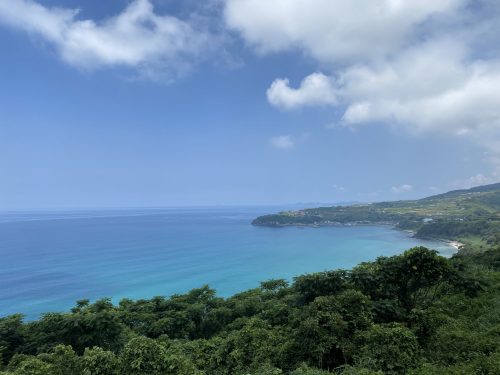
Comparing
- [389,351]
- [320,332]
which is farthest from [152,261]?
[389,351]

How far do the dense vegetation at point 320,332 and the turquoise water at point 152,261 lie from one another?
3991 cm

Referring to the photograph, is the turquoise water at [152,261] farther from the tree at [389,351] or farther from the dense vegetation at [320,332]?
the tree at [389,351]

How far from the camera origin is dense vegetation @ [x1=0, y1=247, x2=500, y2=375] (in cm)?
1234

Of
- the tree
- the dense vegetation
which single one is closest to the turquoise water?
the dense vegetation

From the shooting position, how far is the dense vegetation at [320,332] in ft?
40.5

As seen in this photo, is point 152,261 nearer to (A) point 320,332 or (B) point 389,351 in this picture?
(A) point 320,332

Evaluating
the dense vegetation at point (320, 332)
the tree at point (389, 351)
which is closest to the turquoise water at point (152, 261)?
the dense vegetation at point (320, 332)

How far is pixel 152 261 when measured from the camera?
4072 inches

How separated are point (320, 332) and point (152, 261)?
96.0 meters

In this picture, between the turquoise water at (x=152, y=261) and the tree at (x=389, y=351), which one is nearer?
the tree at (x=389, y=351)

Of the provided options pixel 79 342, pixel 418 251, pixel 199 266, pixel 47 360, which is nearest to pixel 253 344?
pixel 47 360

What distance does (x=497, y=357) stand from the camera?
10.3 meters

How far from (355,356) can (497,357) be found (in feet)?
16.5

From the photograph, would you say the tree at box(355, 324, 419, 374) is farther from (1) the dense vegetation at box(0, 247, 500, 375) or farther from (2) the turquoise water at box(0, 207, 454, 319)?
(2) the turquoise water at box(0, 207, 454, 319)
